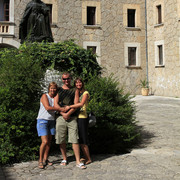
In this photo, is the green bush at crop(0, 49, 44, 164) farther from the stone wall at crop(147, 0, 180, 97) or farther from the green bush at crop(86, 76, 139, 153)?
Result: the stone wall at crop(147, 0, 180, 97)

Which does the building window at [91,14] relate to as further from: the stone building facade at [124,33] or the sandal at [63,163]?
the sandal at [63,163]

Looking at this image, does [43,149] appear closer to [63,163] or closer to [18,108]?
[63,163]

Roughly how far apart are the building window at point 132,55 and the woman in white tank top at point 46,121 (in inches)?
632

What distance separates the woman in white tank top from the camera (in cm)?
452

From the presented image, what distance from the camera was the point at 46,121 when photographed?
4.58 meters

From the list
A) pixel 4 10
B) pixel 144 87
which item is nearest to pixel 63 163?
pixel 144 87

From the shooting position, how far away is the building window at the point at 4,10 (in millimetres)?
18547

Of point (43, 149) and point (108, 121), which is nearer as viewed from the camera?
point (43, 149)

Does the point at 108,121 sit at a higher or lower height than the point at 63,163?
higher

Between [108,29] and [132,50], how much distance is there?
94.2 inches

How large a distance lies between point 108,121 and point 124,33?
15477 mm

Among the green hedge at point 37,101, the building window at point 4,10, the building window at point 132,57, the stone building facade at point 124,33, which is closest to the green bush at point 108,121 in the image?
the green hedge at point 37,101

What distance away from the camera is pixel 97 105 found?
224 inches

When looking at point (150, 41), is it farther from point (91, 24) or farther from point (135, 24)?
point (91, 24)
